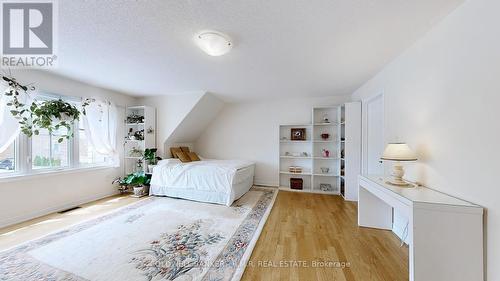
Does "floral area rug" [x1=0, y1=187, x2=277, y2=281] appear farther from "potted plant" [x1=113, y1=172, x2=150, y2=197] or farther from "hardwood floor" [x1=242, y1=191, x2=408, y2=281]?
"potted plant" [x1=113, y1=172, x2=150, y2=197]

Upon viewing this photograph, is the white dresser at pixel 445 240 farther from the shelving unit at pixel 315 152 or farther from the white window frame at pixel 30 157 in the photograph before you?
the white window frame at pixel 30 157

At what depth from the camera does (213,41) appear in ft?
6.15

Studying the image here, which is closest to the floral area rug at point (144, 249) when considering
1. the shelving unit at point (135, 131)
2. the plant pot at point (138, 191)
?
the plant pot at point (138, 191)

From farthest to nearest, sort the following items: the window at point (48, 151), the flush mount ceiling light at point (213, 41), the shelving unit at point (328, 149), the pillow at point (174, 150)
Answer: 1. the pillow at point (174, 150)
2. the shelving unit at point (328, 149)
3. the window at point (48, 151)
4. the flush mount ceiling light at point (213, 41)

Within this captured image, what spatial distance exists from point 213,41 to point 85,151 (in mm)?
3530

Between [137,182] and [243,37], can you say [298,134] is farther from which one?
[137,182]

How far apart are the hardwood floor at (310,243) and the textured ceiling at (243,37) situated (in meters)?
2.25

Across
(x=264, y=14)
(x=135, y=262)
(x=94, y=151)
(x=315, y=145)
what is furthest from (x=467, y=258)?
(x=94, y=151)

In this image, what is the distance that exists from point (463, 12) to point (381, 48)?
0.71m

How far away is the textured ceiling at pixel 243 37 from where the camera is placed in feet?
4.90

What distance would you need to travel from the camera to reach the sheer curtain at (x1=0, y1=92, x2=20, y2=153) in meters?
2.48

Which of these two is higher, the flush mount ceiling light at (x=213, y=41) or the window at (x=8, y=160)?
the flush mount ceiling light at (x=213, y=41)

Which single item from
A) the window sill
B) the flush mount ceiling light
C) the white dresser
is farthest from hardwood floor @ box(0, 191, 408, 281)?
the flush mount ceiling light

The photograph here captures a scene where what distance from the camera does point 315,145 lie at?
4.59 metres
